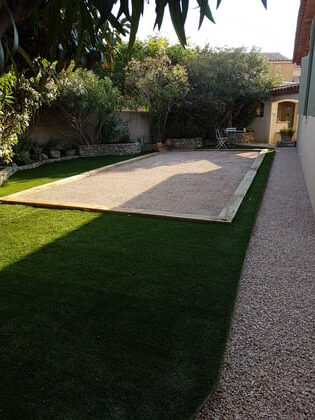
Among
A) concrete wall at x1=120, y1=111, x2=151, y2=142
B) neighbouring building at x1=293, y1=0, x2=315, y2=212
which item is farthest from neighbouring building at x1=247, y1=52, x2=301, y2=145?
neighbouring building at x1=293, y1=0, x2=315, y2=212

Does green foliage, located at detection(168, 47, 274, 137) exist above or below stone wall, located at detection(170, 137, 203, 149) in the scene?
above

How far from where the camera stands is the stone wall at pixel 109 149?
496 inches

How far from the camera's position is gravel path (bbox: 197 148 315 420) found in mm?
1651

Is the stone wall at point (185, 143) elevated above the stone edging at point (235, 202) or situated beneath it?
elevated above

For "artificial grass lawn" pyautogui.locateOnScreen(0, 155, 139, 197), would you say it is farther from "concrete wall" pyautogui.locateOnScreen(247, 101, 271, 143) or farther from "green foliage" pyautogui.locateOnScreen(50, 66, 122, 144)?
"concrete wall" pyautogui.locateOnScreen(247, 101, 271, 143)

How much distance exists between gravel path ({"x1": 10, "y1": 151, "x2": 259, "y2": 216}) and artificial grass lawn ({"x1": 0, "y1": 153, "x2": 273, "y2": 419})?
1284 mm

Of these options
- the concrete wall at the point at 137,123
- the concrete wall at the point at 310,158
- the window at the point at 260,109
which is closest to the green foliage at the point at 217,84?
the concrete wall at the point at 137,123

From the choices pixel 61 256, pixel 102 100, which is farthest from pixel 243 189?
pixel 102 100

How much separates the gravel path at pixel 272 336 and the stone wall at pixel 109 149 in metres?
9.64

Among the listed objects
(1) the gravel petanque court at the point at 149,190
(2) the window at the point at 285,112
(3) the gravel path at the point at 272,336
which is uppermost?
(2) the window at the point at 285,112

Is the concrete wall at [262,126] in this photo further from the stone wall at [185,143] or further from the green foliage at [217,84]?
the stone wall at [185,143]

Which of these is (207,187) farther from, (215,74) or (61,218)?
(215,74)

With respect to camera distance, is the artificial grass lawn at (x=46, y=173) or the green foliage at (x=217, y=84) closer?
the artificial grass lawn at (x=46, y=173)

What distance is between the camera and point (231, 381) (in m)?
1.80
